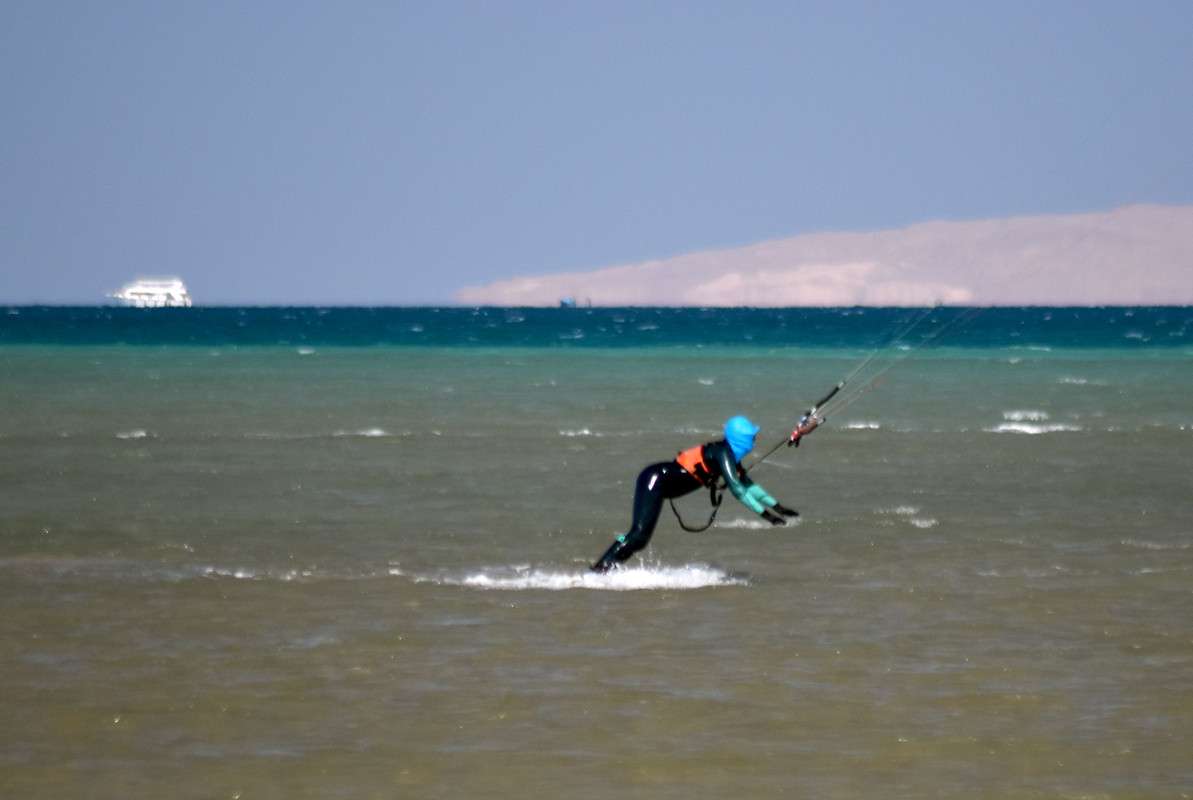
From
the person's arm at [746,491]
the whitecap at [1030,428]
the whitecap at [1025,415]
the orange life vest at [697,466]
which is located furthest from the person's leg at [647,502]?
the whitecap at [1025,415]

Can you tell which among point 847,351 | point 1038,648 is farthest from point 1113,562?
point 847,351

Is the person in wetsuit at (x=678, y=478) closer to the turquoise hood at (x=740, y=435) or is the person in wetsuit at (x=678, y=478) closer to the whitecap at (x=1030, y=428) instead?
→ the turquoise hood at (x=740, y=435)

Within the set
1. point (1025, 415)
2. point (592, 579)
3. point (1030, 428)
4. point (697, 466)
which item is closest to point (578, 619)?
point (592, 579)

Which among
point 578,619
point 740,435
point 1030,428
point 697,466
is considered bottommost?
point 578,619

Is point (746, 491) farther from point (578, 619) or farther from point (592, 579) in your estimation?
point (578, 619)

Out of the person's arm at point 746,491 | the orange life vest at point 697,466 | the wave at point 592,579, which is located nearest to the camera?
the person's arm at point 746,491

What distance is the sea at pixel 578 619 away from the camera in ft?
24.2

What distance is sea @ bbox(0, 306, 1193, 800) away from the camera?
7379 millimetres

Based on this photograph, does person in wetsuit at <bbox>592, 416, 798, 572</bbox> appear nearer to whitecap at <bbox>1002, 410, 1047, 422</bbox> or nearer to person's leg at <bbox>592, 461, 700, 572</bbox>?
person's leg at <bbox>592, 461, 700, 572</bbox>

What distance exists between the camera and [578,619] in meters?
10.5

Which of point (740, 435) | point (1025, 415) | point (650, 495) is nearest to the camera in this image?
point (740, 435)

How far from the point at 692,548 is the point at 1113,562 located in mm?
3696

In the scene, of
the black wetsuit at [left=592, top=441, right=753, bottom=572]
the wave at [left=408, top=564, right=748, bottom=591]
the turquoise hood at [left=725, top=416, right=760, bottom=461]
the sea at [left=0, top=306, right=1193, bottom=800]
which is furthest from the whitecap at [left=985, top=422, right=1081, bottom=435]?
the turquoise hood at [left=725, top=416, right=760, bottom=461]

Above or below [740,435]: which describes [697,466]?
below
